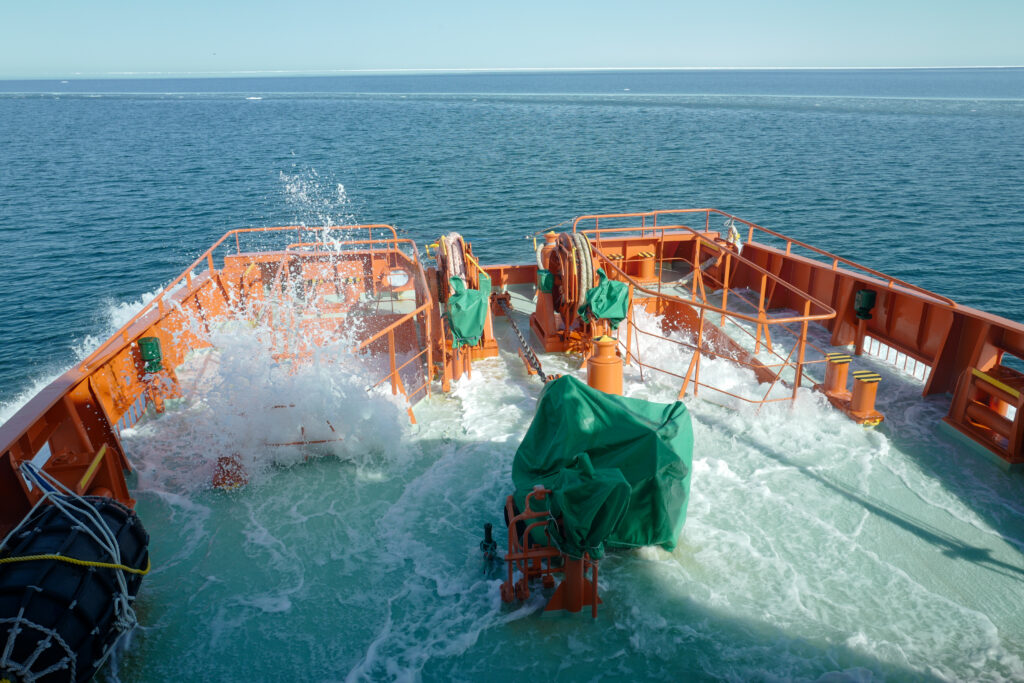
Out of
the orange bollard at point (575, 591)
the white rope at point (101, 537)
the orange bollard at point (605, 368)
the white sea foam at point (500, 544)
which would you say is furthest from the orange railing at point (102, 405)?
the orange bollard at point (575, 591)

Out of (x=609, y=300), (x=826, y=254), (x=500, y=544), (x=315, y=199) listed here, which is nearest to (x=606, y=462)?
(x=500, y=544)

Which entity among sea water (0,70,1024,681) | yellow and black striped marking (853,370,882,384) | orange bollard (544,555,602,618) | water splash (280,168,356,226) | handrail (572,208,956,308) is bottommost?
water splash (280,168,356,226)

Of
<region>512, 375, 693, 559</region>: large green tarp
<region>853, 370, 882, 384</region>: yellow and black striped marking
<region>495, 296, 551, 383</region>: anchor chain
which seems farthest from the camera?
<region>495, 296, 551, 383</region>: anchor chain

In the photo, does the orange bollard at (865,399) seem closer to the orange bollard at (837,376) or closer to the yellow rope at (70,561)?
the orange bollard at (837,376)

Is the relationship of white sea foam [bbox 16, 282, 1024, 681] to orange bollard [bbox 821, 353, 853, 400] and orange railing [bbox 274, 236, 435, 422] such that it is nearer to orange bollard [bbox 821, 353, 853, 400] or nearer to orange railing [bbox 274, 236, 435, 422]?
orange bollard [bbox 821, 353, 853, 400]

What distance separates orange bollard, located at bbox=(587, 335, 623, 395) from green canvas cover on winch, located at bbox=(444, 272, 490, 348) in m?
2.04

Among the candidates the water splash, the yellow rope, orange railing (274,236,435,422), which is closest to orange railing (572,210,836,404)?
orange railing (274,236,435,422)

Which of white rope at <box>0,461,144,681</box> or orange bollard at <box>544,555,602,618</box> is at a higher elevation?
white rope at <box>0,461,144,681</box>

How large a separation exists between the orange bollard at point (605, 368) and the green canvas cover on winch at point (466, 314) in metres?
2.04

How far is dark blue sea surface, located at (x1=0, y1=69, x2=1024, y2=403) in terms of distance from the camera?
2323 cm

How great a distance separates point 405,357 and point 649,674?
313 inches

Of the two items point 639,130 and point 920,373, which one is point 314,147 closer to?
point 639,130

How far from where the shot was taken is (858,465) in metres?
8.68

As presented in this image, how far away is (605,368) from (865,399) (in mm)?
3767
